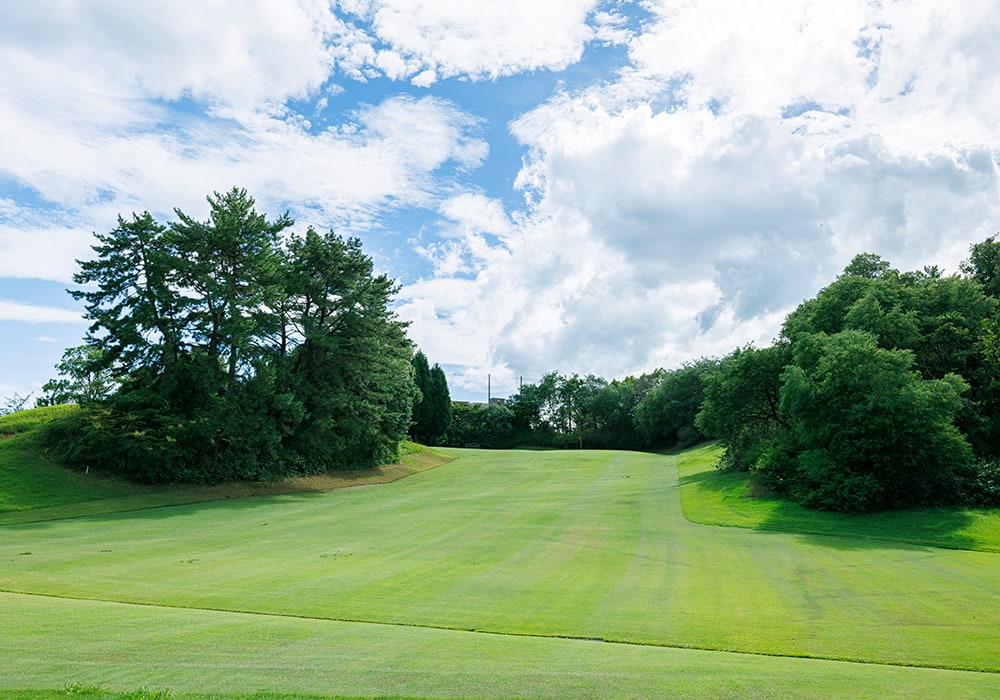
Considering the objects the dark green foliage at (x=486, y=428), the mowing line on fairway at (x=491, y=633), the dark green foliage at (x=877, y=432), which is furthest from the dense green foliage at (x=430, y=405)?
the mowing line on fairway at (x=491, y=633)

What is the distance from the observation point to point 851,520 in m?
28.6

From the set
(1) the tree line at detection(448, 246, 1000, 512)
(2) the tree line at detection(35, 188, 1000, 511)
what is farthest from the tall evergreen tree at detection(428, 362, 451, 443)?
(1) the tree line at detection(448, 246, 1000, 512)

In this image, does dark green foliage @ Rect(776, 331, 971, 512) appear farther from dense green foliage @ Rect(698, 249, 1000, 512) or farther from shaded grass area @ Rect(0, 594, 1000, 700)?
shaded grass area @ Rect(0, 594, 1000, 700)

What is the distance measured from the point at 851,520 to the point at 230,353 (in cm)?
3578

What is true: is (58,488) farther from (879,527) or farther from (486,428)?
(486,428)

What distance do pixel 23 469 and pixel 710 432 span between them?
4062 cm

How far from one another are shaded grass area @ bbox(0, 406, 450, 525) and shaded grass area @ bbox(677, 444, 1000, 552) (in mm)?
26524

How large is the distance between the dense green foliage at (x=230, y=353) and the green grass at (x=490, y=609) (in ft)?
31.8

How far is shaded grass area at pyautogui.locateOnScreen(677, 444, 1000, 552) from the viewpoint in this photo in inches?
993

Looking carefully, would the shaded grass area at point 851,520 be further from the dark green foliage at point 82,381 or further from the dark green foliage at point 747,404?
the dark green foliage at point 82,381

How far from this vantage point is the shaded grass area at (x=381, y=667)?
7535 millimetres

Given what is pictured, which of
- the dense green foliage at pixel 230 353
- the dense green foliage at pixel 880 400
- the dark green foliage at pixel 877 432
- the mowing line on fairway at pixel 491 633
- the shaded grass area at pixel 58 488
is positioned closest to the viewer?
the mowing line on fairway at pixel 491 633

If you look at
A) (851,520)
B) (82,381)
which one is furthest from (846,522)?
(82,381)

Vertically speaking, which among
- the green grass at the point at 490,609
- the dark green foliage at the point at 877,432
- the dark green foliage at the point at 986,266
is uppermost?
the dark green foliage at the point at 986,266
